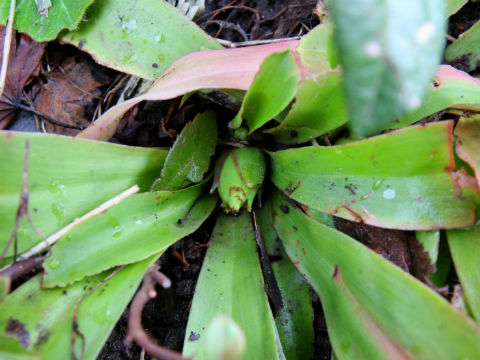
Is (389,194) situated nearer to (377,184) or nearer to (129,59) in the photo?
(377,184)

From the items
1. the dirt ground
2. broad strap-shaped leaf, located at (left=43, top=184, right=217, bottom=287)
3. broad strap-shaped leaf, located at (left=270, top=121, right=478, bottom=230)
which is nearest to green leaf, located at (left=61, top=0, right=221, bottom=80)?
the dirt ground

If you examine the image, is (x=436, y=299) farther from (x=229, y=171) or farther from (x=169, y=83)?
(x=169, y=83)

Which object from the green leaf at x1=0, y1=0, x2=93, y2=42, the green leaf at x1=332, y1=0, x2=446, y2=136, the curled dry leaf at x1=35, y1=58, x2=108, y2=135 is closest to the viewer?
the green leaf at x1=332, y1=0, x2=446, y2=136

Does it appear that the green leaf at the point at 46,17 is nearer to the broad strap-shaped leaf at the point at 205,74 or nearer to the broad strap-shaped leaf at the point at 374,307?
the broad strap-shaped leaf at the point at 205,74

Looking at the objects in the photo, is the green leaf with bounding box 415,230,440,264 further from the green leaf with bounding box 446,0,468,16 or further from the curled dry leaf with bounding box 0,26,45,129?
the curled dry leaf with bounding box 0,26,45,129

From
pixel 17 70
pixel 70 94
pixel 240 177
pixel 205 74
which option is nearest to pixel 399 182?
pixel 240 177

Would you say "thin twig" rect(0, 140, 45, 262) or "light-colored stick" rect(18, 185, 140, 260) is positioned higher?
"thin twig" rect(0, 140, 45, 262)
